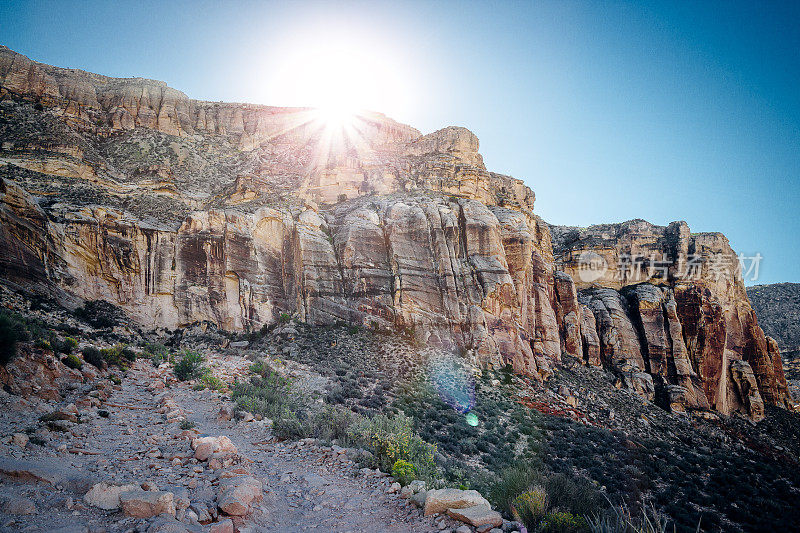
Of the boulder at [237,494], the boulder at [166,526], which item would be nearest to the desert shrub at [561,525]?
the boulder at [237,494]

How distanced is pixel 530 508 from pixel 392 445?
3709mm

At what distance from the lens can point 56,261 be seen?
72.7 feet

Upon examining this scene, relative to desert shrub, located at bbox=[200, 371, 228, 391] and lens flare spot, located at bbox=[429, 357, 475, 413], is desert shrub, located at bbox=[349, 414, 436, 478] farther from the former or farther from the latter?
lens flare spot, located at bbox=[429, 357, 475, 413]

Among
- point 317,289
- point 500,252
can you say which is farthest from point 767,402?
point 317,289

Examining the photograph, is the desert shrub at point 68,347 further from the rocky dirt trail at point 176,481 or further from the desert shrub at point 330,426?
the desert shrub at point 330,426

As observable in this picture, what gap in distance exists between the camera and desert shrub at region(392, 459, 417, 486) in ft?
25.0

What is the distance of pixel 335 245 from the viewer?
31.2m

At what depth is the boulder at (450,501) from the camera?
6043 mm

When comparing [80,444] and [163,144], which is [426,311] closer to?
[80,444]

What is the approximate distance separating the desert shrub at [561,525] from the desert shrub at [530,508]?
0.51 ft

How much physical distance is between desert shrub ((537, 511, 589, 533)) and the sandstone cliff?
22.8 metres

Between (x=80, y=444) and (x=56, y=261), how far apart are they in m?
21.7

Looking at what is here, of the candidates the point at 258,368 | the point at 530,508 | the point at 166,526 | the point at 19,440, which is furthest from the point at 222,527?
the point at 258,368

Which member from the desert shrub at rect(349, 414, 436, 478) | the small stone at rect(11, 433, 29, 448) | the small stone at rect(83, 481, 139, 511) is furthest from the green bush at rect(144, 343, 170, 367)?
the small stone at rect(83, 481, 139, 511)
